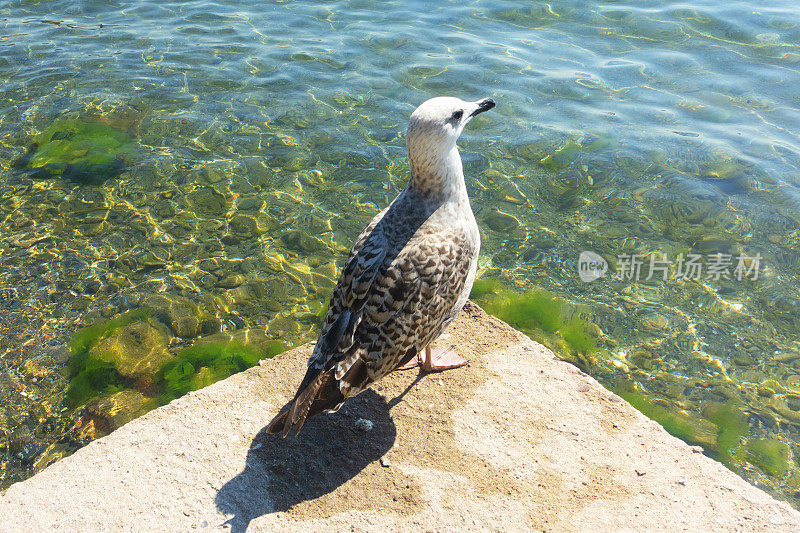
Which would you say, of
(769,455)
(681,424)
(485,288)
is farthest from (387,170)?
(769,455)

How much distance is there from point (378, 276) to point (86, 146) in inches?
229

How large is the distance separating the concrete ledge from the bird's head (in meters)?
1.66

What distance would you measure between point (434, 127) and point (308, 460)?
7.32 feet

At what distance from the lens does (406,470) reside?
12.3ft

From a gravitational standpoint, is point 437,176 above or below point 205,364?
above

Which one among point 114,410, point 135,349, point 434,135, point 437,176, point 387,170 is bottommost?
point 114,410

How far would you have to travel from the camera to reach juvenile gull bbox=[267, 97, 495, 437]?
11.6ft

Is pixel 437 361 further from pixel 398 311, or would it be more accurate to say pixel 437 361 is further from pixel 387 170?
pixel 387 170

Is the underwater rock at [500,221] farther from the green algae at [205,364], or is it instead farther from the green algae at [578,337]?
the green algae at [205,364]

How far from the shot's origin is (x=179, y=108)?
334 inches

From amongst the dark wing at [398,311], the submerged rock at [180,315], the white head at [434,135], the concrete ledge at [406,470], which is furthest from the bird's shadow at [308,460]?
the submerged rock at [180,315]

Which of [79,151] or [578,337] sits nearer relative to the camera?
[578,337]

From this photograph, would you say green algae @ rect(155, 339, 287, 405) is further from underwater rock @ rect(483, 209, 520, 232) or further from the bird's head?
underwater rock @ rect(483, 209, 520, 232)

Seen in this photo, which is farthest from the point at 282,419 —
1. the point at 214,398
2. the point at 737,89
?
the point at 737,89
